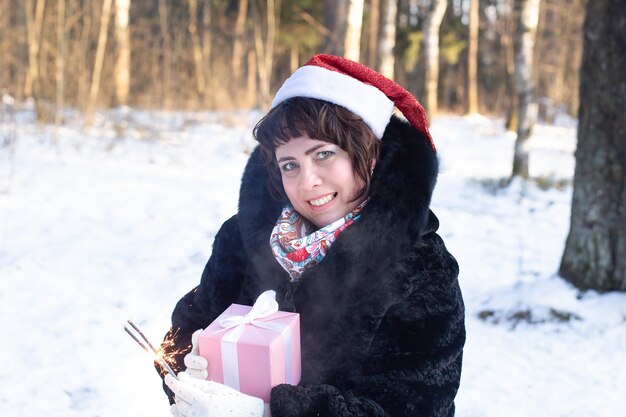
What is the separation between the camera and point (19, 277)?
13.7 ft

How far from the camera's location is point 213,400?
121 cm

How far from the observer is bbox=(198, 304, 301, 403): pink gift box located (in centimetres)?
122

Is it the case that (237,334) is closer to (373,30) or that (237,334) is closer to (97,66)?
(97,66)

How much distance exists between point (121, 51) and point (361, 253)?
12803mm

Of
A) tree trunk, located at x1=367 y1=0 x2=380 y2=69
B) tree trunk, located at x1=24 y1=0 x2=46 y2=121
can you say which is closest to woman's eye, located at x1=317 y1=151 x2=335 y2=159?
tree trunk, located at x1=24 y1=0 x2=46 y2=121

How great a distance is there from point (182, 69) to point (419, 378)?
1543 centimetres

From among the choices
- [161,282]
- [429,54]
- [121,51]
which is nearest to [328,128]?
[161,282]

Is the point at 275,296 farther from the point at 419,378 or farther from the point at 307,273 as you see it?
the point at 419,378

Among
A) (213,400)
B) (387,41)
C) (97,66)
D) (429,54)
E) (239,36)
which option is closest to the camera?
(213,400)

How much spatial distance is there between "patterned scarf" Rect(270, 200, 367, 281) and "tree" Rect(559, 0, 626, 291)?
8.01 ft

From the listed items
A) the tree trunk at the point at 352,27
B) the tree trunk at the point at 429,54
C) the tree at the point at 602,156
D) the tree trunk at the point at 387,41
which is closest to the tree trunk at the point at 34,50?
the tree trunk at the point at 352,27

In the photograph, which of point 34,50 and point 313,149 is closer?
point 313,149

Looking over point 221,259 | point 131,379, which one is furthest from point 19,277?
point 221,259

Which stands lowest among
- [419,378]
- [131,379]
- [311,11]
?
[131,379]
